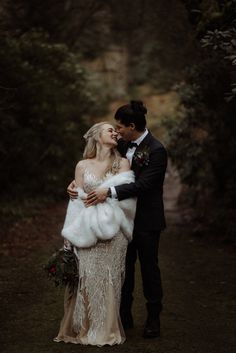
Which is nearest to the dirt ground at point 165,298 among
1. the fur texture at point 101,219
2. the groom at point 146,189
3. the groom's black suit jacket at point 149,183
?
the groom at point 146,189

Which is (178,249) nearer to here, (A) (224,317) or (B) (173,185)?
(A) (224,317)

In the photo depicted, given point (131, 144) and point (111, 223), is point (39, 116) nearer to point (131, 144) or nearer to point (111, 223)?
point (131, 144)

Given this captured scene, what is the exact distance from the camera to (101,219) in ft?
17.2

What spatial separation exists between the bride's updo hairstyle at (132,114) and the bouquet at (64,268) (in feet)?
4.31

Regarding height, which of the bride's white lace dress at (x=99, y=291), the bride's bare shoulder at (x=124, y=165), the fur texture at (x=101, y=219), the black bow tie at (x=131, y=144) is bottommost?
the bride's white lace dress at (x=99, y=291)

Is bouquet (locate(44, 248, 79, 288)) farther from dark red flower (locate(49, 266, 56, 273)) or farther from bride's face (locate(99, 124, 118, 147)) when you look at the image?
bride's face (locate(99, 124, 118, 147))

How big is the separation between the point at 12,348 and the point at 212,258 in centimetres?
482

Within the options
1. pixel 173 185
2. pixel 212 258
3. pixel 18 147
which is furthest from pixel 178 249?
pixel 173 185

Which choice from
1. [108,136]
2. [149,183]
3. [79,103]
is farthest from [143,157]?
[79,103]

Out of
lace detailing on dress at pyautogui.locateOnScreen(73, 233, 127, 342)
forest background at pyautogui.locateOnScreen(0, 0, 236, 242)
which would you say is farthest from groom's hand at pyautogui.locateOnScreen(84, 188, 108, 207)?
forest background at pyautogui.locateOnScreen(0, 0, 236, 242)

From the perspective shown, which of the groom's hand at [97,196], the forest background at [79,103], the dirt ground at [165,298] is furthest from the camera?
the forest background at [79,103]

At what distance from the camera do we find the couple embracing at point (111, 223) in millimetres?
5297

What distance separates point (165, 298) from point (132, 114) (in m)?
2.76

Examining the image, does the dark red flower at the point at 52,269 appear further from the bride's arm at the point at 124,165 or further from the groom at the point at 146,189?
the bride's arm at the point at 124,165
